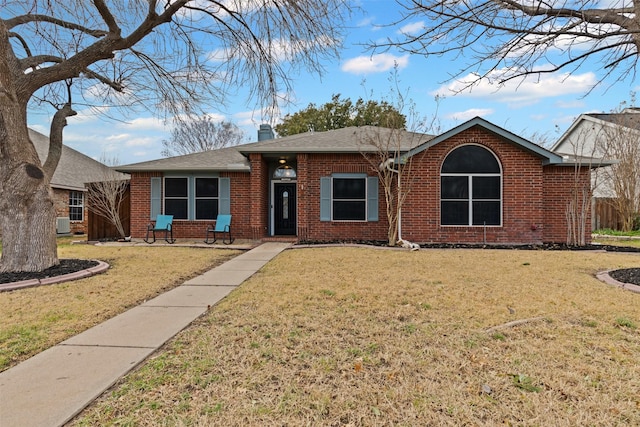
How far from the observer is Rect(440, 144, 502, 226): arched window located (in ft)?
37.1

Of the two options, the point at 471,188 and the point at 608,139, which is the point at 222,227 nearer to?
the point at 471,188

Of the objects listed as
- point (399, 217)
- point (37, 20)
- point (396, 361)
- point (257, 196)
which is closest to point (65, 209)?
point (257, 196)

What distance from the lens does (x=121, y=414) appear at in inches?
91.1

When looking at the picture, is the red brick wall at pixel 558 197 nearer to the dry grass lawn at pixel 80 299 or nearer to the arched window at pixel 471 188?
the arched window at pixel 471 188

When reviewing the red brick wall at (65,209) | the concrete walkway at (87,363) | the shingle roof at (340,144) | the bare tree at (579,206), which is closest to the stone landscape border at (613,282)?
the bare tree at (579,206)

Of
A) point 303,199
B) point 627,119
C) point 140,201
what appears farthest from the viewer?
point 627,119

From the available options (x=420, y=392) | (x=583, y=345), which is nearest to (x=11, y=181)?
(x=420, y=392)

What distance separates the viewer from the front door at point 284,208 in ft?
45.8

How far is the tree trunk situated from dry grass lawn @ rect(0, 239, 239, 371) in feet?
4.48

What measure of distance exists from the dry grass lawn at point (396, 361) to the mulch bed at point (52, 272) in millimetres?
3662

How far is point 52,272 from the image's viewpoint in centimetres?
670

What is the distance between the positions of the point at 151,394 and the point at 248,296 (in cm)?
268

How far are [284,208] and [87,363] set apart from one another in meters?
11.1

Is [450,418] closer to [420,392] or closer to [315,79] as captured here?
[420,392]
